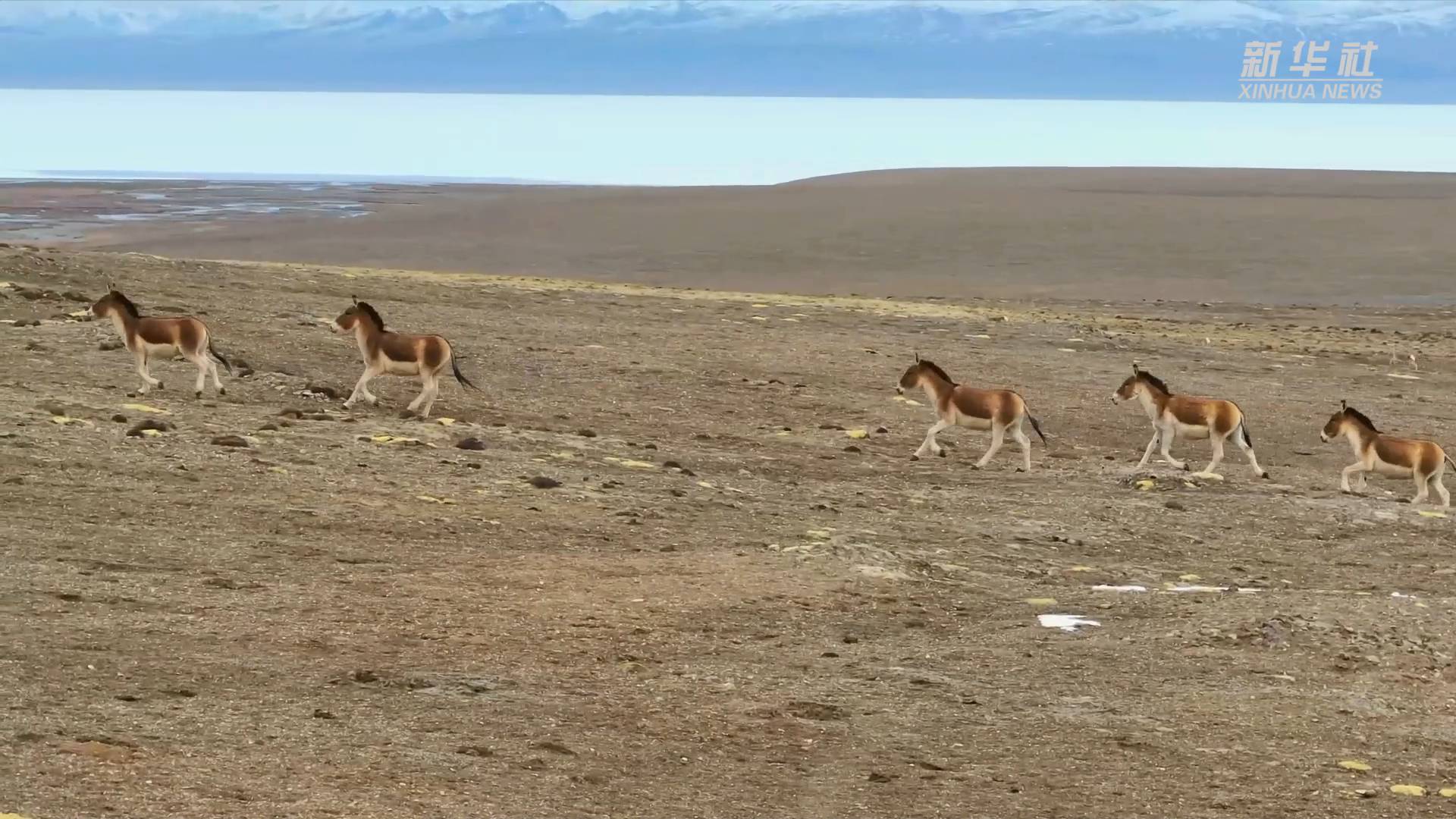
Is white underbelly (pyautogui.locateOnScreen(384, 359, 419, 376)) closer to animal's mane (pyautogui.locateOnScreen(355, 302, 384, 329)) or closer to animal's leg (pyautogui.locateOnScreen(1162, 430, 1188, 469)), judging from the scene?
animal's mane (pyautogui.locateOnScreen(355, 302, 384, 329))

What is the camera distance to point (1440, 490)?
17.5 meters

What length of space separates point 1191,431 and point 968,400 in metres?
2.20

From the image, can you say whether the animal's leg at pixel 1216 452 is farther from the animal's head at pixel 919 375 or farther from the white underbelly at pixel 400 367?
the white underbelly at pixel 400 367

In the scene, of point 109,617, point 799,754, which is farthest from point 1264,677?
point 109,617

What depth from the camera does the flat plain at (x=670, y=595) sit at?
30.6 feet

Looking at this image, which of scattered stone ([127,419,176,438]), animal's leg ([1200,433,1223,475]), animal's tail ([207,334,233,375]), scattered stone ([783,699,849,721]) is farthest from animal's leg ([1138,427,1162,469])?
scattered stone ([127,419,176,438])

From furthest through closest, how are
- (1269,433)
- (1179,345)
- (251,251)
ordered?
(251,251) → (1179,345) → (1269,433)

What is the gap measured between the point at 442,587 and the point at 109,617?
7.13ft

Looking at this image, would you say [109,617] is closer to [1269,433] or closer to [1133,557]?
[1133,557]

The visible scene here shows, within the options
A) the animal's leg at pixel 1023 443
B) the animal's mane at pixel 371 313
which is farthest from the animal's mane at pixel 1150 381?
the animal's mane at pixel 371 313

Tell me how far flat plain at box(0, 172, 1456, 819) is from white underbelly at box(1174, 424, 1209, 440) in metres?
0.69

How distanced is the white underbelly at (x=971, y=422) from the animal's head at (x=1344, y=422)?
3.27 metres

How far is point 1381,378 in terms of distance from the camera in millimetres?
25859

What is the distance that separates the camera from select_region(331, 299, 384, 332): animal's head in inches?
703
